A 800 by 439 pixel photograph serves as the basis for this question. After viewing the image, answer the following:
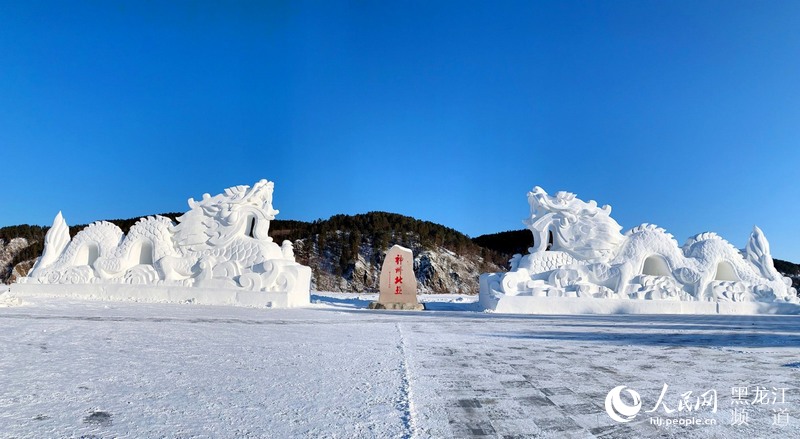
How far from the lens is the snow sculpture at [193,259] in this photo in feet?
41.1

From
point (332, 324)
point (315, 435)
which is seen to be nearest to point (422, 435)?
point (315, 435)

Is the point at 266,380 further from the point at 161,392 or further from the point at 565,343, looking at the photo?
the point at 565,343

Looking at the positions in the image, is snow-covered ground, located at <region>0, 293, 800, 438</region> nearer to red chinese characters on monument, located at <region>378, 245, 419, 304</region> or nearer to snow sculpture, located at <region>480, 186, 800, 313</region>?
snow sculpture, located at <region>480, 186, 800, 313</region>

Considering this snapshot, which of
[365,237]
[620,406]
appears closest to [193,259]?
[620,406]

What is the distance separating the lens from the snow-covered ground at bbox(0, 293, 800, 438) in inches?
101

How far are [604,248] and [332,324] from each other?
8026mm

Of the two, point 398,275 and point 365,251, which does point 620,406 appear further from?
point 365,251

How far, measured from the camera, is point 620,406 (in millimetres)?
2992

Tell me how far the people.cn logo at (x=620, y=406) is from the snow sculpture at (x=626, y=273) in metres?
8.69

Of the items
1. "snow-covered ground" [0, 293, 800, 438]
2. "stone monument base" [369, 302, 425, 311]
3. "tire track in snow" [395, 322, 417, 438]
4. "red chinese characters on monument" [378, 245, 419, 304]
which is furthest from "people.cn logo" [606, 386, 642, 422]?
"red chinese characters on monument" [378, 245, 419, 304]

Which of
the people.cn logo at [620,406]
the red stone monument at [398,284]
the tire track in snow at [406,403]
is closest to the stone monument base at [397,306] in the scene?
the red stone monument at [398,284]

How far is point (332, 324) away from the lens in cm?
780

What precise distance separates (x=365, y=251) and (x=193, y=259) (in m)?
15.7

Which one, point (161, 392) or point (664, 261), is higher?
point (664, 261)
